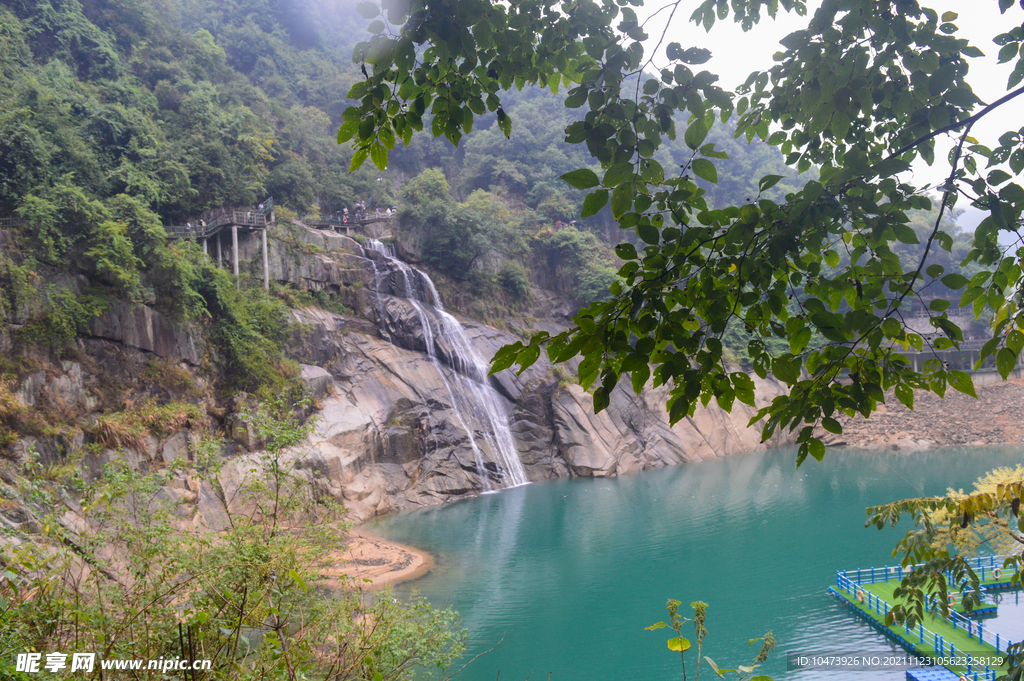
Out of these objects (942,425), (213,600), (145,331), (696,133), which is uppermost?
(145,331)

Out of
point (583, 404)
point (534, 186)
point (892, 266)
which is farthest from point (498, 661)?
point (534, 186)

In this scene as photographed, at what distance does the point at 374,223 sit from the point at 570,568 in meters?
15.9

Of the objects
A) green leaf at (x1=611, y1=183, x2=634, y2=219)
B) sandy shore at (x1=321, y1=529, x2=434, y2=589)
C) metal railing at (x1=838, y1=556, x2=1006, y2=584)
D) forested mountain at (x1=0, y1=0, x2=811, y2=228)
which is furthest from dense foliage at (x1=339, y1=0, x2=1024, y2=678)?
forested mountain at (x1=0, y1=0, x2=811, y2=228)

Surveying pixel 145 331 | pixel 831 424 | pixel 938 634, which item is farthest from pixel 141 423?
pixel 938 634

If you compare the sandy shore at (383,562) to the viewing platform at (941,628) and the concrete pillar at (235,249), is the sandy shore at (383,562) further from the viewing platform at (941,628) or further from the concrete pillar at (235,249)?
the concrete pillar at (235,249)

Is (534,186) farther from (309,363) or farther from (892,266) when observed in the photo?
(892,266)

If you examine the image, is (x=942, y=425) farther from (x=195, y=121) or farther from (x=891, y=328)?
(x=195, y=121)

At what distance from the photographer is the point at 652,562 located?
10797 millimetres

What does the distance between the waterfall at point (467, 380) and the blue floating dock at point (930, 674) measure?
11.6 m

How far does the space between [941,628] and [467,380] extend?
535 inches

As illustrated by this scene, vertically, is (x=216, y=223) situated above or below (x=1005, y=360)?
above

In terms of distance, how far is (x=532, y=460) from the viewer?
746 inches

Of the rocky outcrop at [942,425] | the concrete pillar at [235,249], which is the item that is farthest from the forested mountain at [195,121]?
the rocky outcrop at [942,425]

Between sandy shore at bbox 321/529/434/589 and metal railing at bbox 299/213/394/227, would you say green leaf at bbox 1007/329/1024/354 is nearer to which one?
sandy shore at bbox 321/529/434/589
